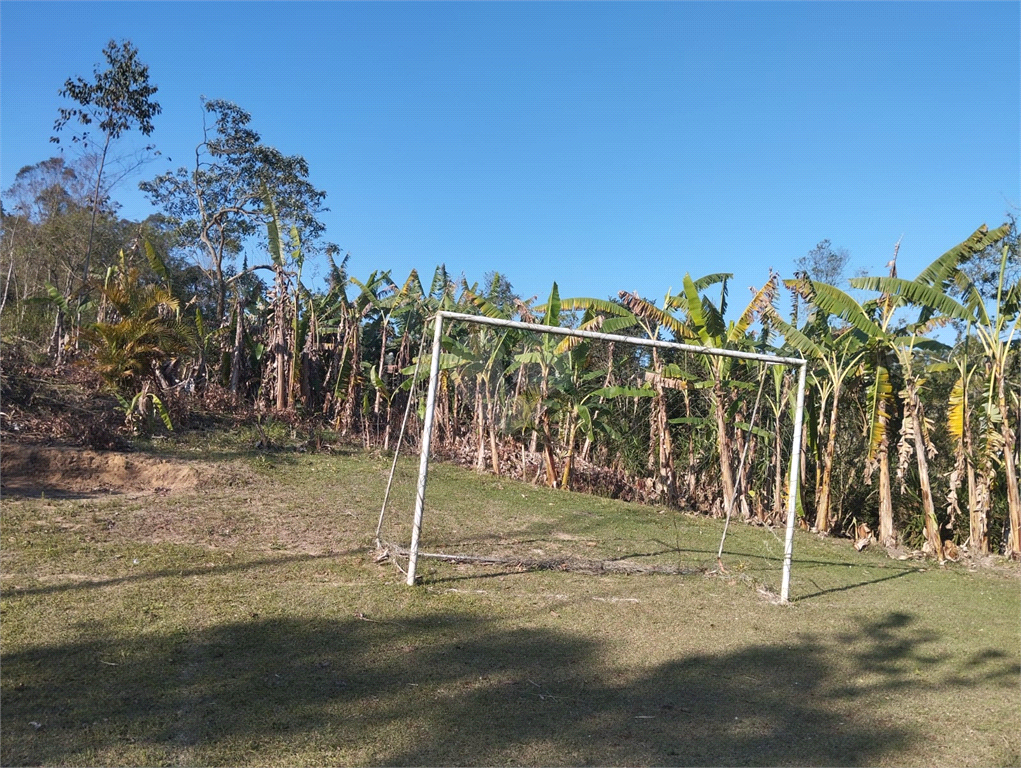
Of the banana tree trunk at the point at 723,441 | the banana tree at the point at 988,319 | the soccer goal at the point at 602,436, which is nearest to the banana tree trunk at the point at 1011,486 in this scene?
the banana tree at the point at 988,319

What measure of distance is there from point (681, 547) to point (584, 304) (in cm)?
457

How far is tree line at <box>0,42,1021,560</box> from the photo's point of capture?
34.8 feet

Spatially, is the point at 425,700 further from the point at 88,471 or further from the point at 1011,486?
the point at 1011,486

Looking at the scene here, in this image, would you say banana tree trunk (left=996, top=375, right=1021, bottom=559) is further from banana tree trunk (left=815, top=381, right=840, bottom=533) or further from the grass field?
banana tree trunk (left=815, top=381, right=840, bottom=533)

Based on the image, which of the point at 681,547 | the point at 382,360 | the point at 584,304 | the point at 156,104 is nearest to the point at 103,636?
the point at 681,547

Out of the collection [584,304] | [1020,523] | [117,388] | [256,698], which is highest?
[584,304]

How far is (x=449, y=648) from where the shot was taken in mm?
5355

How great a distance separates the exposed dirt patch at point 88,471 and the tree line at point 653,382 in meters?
1.66

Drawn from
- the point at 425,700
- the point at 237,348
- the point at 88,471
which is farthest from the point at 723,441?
the point at 237,348

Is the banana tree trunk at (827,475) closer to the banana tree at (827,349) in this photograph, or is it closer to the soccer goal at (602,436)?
the banana tree at (827,349)

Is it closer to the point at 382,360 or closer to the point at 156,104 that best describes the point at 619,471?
the point at 382,360

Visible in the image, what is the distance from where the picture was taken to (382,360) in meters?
14.7

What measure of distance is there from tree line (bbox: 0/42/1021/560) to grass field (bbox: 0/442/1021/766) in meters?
2.11

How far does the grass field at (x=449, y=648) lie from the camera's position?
3963 millimetres
